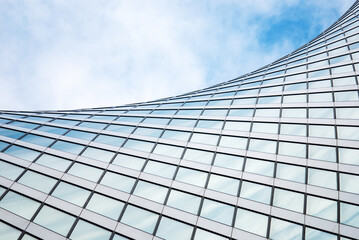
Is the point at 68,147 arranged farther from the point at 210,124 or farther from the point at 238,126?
the point at 238,126

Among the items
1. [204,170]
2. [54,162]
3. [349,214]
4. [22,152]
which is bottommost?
[349,214]

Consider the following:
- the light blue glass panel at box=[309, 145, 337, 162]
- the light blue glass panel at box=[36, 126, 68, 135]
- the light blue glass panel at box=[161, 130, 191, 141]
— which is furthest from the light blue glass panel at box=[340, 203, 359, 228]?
the light blue glass panel at box=[36, 126, 68, 135]

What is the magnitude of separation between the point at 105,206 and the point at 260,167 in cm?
1095

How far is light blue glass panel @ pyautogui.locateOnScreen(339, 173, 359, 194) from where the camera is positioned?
14586 millimetres

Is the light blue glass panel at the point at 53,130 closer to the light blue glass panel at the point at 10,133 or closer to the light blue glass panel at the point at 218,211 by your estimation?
the light blue glass panel at the point at 10,133

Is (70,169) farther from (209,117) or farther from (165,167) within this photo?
(209,117)

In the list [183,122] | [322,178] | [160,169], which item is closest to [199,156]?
[160,169]

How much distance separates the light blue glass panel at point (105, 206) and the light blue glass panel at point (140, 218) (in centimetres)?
62

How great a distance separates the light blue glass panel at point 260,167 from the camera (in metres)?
17.5

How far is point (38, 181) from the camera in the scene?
18828 mm

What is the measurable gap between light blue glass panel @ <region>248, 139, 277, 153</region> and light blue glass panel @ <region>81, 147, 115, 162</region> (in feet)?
38.3

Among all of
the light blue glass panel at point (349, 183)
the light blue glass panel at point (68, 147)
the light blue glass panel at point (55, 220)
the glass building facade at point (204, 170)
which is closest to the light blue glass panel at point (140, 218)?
the glass building facade at point (204, 170)

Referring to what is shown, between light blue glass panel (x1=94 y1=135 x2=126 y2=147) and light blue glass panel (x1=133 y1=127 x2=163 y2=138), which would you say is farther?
light blue glass panel (x1=133 y1=127 x2=163 y2=138)

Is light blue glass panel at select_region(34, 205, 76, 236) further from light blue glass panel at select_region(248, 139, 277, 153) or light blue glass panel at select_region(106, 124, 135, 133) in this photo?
light blue glass panel at select_region(248, 139, 277, 153)
